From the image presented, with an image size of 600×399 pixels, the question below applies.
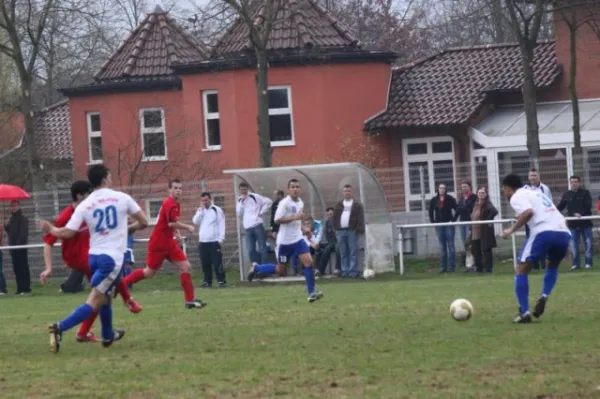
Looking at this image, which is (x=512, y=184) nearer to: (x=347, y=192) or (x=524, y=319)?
(x=524, y=319)

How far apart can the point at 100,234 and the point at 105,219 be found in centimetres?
16

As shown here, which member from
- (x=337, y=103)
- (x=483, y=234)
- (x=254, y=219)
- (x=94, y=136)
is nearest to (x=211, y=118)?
(x=337, y=103)

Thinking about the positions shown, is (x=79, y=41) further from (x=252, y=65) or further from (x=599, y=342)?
(x=599, y=342)

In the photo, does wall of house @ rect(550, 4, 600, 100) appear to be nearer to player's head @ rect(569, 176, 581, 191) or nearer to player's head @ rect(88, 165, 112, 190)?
player's head @ rect(569, 176, 581, 191)

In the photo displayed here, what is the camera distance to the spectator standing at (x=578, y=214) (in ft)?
83.8

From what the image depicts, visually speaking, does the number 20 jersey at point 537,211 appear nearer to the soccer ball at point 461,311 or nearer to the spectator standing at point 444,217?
the soccer ball at point 461,311

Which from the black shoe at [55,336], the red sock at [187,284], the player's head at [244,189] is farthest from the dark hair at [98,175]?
the player's head at [244,189]

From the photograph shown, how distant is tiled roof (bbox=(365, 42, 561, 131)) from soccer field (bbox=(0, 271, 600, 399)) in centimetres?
2057

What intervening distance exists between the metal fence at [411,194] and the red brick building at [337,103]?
785 cm

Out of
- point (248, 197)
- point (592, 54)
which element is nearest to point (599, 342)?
point (248, 197)

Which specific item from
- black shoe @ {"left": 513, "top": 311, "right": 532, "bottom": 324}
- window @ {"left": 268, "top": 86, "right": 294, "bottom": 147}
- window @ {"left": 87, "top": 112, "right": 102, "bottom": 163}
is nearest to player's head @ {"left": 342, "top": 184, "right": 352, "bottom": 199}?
black shoe @ {"left": 513, "top": 311, "right": 532, "bottom": 324}

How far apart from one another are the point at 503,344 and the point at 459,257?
Result: 16.3 m

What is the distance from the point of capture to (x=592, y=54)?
3716cm

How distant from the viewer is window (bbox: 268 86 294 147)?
4072cm
